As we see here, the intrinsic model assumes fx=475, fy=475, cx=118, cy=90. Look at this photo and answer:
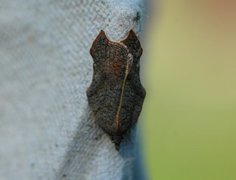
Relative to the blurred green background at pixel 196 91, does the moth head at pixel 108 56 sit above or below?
above

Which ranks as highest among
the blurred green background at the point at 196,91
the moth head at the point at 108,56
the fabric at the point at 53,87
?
the moth head at the point at 108,56

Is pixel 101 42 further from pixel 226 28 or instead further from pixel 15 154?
pixel 226 28

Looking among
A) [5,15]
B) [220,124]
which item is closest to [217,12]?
[220,124]

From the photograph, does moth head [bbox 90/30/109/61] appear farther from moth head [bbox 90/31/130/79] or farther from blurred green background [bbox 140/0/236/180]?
blurred green background [bbox 140/0/236/180]

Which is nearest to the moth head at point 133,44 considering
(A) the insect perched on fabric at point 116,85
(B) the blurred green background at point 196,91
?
(A) the insect perched on fabric at point 116,85

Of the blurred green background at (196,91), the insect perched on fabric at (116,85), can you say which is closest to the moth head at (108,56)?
the insect perched on fabric at (116,85)

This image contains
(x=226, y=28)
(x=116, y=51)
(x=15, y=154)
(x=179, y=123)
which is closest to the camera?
(x=116, y=51)

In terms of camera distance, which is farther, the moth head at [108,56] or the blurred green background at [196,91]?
the blurred green background at [196,91]

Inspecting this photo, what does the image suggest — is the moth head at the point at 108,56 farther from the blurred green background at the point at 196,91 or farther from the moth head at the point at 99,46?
the blurred green background at the point at 196,91
